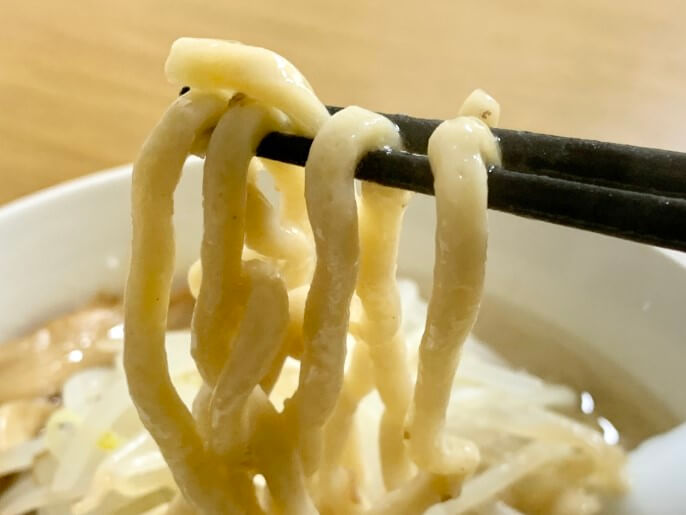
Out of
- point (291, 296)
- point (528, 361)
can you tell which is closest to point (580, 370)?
point (528, 361)

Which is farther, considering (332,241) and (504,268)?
(504,268)

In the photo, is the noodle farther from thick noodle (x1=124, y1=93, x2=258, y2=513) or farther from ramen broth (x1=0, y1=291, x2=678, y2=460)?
ramen broth (x1=0, y1=291, x2=678, y2=460)

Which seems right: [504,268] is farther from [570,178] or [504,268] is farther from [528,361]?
[570,178]

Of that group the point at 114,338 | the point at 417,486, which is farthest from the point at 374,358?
the point at 114,338

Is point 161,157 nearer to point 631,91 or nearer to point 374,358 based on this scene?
point 374,358

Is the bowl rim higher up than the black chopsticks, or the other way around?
the black chopsticks

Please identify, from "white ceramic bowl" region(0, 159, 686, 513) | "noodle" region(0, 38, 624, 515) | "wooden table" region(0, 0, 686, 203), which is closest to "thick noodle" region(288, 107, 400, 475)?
"noodle" region(0, 38, 624, 515)
